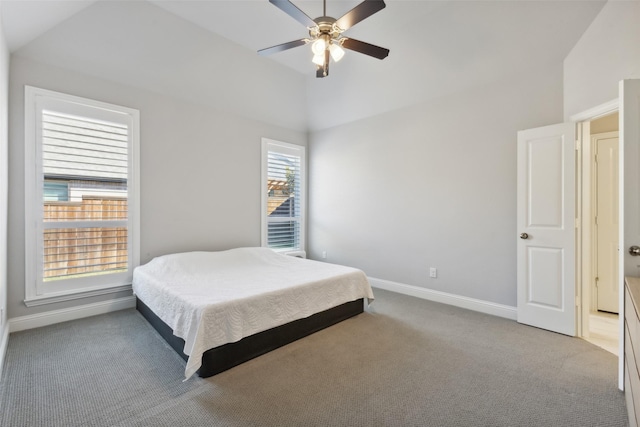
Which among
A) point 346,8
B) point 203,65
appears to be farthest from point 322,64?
point 203,65

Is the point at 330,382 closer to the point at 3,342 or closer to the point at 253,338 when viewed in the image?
the point at 253,338

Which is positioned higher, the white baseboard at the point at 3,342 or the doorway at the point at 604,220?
the doorway at the point at 604,220

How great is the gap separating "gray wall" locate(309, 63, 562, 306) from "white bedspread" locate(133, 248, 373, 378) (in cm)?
123

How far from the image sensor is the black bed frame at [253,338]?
2.14 metres

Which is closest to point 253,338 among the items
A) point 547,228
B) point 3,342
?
point 3,342

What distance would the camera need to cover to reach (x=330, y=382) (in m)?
2.05

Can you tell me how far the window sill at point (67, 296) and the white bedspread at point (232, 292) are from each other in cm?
26

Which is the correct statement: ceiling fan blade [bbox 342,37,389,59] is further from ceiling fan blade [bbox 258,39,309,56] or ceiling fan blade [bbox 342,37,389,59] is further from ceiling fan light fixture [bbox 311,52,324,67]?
ceiling fan blade [bbox 258,39,309,56]

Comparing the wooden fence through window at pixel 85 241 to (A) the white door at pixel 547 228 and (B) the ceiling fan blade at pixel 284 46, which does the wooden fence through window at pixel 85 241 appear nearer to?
(B) the ceiling fan blade at pixel 284 46

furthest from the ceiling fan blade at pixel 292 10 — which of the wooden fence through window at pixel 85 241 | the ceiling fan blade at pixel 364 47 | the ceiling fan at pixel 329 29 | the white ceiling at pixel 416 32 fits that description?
the wooden fence through window at pixel 85 241

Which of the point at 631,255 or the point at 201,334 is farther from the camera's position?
the point at 201,334

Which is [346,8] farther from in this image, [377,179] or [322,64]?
[377,179]

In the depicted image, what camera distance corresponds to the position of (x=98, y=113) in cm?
326

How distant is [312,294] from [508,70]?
3.21 meters
